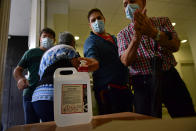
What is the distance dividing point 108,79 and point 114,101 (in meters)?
0.13

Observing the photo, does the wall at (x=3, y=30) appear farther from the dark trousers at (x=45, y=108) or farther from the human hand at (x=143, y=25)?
the human hand at (x=143, y=25)

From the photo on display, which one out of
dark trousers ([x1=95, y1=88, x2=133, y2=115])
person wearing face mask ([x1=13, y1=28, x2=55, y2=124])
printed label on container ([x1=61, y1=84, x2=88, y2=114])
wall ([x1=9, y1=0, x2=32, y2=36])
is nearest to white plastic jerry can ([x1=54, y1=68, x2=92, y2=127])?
printed label on container ([x1=61, y1=84, x2=88, y2=114])

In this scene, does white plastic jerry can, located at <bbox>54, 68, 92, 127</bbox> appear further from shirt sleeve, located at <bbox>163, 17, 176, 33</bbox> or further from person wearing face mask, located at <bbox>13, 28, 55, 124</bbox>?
person wearing face mask, located at <bbox>13, 28, 55, 124</bbox>

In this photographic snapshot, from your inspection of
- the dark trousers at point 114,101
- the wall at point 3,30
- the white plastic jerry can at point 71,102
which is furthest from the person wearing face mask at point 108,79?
the wall at point 3,30

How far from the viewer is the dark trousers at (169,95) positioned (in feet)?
1.97

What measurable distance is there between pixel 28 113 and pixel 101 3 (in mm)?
1803

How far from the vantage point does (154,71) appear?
1.93 feet

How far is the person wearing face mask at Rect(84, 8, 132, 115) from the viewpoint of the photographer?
31.8 inches

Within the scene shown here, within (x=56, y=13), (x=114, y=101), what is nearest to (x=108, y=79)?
(x=114, y=101)

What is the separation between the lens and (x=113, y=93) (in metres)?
0.81

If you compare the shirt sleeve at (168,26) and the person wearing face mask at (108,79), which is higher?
the shirt sleeve at (168,26)

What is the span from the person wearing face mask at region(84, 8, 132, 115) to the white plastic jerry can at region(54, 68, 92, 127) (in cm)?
42

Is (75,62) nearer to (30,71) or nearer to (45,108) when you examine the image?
(45,108)

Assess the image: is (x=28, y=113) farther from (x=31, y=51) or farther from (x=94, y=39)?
(x=94, y=39)
